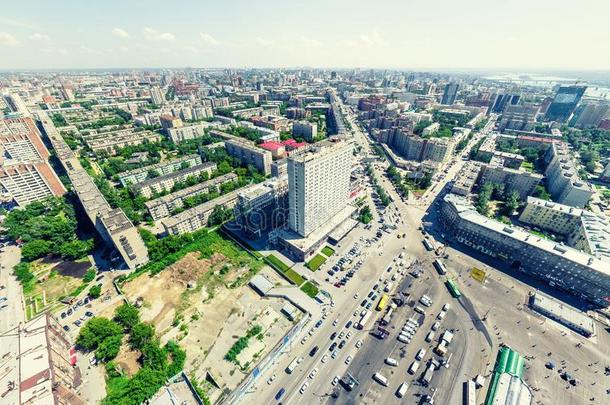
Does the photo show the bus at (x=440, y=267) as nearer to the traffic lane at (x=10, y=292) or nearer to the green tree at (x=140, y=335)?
the green tree at (x=140, y=335)

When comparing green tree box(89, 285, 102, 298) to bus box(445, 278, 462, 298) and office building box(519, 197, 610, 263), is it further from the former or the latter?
office building box(519, 197, 610, 263)

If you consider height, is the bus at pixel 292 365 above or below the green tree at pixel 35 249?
below

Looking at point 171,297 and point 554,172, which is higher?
point 554,172

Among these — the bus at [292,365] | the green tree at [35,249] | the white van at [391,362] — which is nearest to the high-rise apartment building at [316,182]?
the bus at [292,365]

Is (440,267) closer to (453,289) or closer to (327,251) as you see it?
(453,289)

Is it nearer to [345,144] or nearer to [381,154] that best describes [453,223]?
[345,144]

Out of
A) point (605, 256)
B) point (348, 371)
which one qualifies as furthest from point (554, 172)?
point (348, 371)

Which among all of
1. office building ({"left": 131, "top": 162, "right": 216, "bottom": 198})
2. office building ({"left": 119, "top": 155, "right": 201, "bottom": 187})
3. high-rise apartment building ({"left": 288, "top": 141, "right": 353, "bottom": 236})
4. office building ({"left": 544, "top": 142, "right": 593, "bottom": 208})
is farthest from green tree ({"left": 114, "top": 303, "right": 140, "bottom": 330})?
office building ({"left": 544, "top": 142, "right": 593, "bottom": 208})
